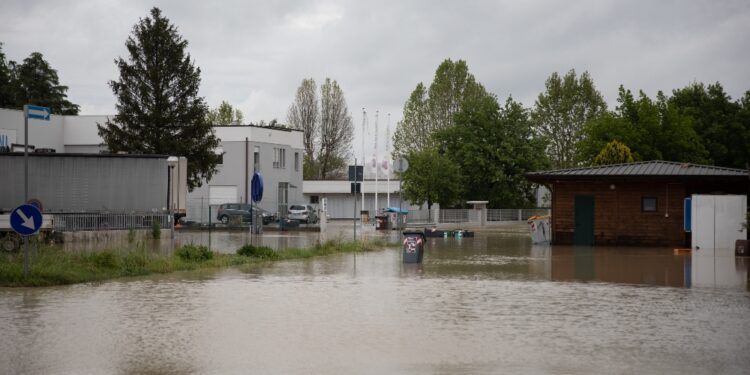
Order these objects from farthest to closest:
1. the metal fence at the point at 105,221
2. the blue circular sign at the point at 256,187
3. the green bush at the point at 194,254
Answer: the metal fence at the point at 105,221
the blue circular sign at the point at 256,187
the green bush at the point at 194,254

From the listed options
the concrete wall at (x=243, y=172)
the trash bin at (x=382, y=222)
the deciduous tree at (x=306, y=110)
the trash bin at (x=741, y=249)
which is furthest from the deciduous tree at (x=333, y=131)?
the trash bin at (x=741, y=249)

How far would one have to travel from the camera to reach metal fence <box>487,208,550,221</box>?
6981 cm

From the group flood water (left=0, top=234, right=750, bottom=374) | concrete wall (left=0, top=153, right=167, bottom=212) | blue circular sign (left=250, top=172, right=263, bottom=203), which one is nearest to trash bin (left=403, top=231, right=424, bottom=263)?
flood water (left=0, top=234, right=750, bottom=374)

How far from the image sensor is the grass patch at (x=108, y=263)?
709 inches

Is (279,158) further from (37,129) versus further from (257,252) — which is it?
(257,252)

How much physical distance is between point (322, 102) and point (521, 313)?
78.8 metres

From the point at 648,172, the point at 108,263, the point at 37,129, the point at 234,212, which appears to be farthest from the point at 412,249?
the point at 37,129

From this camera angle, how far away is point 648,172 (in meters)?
35.5

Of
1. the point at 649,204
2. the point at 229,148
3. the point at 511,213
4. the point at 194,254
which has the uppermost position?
the point at 229,148

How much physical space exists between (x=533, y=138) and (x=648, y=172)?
3821 centimetres

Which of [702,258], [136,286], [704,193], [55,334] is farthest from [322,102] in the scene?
[55,334]

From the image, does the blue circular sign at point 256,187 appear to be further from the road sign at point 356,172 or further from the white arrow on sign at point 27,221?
the white arrow on sign at point 27,221

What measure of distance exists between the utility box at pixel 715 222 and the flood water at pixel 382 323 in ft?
37.2

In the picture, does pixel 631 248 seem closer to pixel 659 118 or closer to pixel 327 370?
pixel 327 370
